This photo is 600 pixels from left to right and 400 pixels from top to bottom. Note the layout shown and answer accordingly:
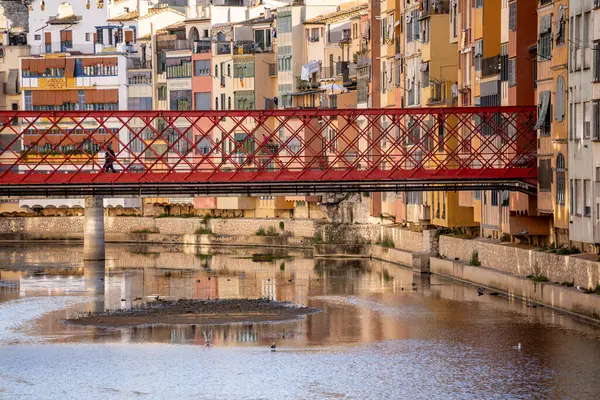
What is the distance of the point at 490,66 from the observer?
217 ft

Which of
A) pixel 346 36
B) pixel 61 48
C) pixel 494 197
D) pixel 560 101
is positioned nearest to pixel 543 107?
pixel 560 101

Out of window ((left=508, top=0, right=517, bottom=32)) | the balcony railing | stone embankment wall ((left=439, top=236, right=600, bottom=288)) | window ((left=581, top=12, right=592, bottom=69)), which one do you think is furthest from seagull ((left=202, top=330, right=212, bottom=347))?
the balcony railing

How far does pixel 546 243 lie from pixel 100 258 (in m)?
36.9

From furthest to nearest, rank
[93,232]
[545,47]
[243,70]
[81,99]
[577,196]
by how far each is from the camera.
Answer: [81,99] < [243,70] < [93,232] < [545,47] < [577,196]

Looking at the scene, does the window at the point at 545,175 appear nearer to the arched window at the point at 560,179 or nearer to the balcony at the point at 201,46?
the arched window at the point at 560,179

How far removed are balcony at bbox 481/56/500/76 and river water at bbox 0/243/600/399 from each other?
8.33m

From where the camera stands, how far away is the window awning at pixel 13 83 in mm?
131875

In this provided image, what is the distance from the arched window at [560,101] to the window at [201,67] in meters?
67.3

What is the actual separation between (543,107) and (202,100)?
6727 cm

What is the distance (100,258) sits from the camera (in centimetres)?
9238

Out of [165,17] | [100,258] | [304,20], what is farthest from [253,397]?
[165,17]

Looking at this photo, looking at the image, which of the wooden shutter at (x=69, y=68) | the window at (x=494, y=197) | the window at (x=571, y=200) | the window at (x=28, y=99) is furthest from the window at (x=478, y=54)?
the window at (x=28, y=99)

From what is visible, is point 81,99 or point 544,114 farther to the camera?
point 81,99

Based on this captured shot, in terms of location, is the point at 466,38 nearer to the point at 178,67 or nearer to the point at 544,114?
the point at 544,114
